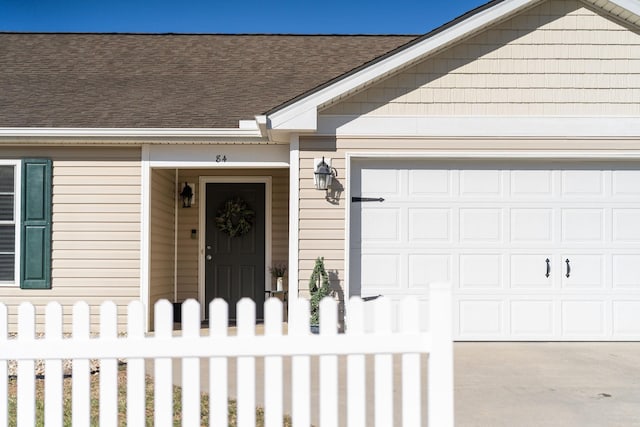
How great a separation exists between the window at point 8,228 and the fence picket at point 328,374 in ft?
22.7

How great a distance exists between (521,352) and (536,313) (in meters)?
0.88

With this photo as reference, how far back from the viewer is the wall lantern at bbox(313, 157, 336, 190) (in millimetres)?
7978

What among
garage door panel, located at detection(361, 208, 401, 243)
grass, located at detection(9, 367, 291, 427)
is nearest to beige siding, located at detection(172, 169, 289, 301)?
garage door panel, located at detection(361, 208, 401, 243)

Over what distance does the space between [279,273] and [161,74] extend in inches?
140

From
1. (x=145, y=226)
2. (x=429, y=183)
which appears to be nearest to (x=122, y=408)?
(x=145, y=226)

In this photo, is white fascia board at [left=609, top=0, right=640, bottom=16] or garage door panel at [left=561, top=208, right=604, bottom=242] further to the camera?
garage door panel at [left=561, top=208, right=604, bottom=242]

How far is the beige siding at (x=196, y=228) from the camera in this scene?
10.5 meters

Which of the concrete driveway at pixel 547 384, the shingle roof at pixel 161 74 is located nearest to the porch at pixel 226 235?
the shingle roof at pixel 161 74

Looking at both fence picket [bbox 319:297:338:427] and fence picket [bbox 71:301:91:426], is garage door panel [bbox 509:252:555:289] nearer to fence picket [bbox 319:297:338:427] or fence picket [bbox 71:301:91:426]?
fence picket [bbox 319:297:338:427]

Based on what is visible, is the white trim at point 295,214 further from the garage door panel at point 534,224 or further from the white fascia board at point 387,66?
the garage door panel at point 534,224

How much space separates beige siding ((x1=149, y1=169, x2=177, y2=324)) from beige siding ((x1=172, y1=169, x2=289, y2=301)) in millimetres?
147

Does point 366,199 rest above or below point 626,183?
below

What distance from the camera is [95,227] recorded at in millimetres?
9031

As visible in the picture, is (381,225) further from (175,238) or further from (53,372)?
(53,372)
